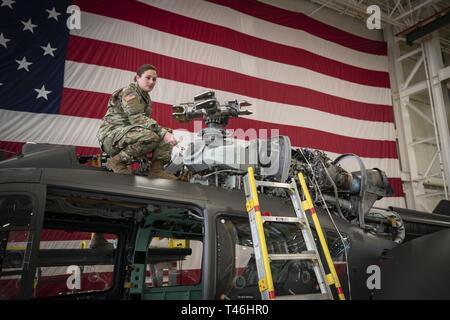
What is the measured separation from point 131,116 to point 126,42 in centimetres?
370

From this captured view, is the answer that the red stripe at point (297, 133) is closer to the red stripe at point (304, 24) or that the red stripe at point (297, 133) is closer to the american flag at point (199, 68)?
the american flag at point (199, 68)

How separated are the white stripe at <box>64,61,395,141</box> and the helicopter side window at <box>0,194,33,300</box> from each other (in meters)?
3.83

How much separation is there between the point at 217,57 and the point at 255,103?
1.16 m

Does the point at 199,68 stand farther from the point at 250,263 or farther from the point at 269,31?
the point at 250,263

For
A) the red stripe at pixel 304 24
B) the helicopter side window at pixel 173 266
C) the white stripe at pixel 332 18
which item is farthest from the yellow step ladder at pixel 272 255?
the white stripe at pixel 332 18

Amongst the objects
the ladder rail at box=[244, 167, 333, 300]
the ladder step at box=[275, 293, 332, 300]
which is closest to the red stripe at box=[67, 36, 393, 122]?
the ladder rail at box=[244, 167, 333, 300]

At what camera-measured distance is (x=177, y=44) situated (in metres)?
6.27

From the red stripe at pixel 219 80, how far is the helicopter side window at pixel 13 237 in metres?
3.66

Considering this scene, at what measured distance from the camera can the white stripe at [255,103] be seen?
5.30 meters

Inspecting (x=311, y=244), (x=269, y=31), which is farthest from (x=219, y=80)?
(x=311, y=244)

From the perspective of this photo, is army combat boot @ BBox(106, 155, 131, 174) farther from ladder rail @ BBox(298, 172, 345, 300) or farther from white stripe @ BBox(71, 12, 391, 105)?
white stripe @ BBox(71, 12, 391, 105)

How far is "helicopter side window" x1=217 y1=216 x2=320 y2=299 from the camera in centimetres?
205

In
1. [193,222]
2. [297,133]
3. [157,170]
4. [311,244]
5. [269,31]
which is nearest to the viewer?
[311,244]

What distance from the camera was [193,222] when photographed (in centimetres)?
316
